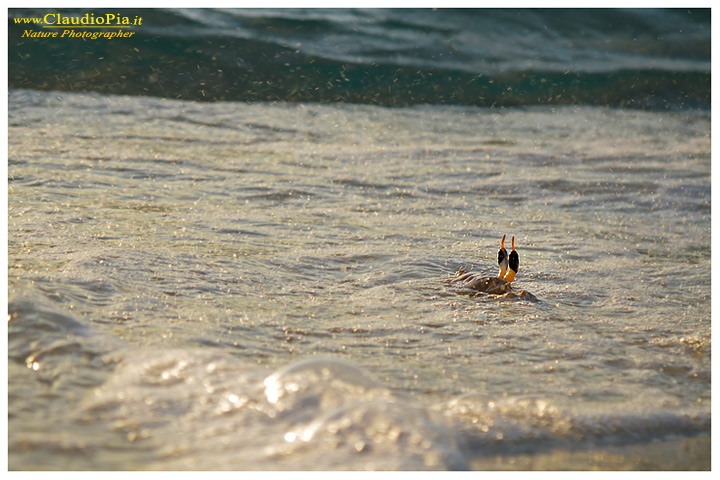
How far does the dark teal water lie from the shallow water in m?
1.65

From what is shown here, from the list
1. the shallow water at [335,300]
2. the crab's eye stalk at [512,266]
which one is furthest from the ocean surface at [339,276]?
the crab's eye stalk at [512,266]

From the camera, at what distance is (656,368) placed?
2.51 metres

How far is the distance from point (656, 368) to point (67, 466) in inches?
70.6

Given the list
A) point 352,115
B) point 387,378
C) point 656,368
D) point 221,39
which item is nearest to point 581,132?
point 352,115

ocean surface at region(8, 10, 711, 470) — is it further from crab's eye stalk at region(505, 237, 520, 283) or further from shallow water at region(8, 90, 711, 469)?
crab's eye stalk at region(505, 237, 520, 283)

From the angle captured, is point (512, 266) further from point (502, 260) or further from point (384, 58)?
point (384, 58)

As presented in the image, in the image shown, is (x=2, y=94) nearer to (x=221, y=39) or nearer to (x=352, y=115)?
(x=352, y=115)

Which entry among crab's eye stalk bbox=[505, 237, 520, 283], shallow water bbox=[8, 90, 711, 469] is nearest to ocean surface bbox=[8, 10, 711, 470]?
shallow water bbox=[8, 90, 711, 469]

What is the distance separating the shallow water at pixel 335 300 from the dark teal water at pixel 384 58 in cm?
165

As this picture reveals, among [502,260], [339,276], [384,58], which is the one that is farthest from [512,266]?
[384,58]

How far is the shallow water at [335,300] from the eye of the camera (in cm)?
191

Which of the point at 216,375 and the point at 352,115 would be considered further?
the point at 352,115

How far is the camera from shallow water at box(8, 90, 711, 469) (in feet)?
6.25

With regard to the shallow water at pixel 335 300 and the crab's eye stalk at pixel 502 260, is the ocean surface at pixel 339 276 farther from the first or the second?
the crab's eye stalk at pixel 502 260
